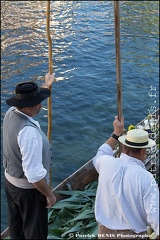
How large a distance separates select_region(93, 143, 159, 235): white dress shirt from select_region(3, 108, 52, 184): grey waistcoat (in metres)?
0.59

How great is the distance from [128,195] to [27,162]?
32.2 inches

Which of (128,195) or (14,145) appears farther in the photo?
(14,145)

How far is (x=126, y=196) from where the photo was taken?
2.66 m

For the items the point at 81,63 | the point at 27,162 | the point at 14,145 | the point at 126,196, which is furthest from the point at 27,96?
the point at 81,63

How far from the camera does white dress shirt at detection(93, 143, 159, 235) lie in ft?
8.48

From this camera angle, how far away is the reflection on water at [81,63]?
9.12 metres

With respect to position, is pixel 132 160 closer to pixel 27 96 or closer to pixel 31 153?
pixel 31 153

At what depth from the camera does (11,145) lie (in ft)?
10.6

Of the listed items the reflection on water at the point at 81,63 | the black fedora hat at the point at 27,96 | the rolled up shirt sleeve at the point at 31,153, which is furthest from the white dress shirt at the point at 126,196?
the reflection on water at the point at 81,63

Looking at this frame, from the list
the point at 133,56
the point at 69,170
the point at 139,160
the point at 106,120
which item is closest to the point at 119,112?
the point at 139,160

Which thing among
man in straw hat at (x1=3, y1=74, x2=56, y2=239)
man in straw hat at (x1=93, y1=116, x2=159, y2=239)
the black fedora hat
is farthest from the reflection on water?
man in straw hat at (x1=93, y1=116, x2=159, y2=239)

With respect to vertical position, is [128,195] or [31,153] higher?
[31,153]

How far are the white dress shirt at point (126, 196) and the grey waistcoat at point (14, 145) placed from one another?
23.1 inches

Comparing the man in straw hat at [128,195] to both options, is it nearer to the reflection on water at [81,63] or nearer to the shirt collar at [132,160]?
the shirt collar at [132,160]
